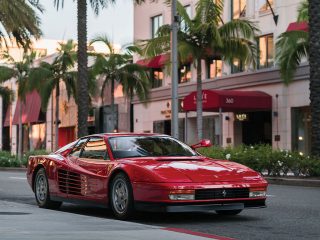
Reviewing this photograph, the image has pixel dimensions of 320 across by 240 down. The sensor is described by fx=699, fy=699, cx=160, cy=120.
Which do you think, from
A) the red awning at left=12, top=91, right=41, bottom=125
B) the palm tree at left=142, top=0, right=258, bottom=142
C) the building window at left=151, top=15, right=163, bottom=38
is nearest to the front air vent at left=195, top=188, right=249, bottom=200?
the palm tree at left=142, top=0, right=258, bottom=142

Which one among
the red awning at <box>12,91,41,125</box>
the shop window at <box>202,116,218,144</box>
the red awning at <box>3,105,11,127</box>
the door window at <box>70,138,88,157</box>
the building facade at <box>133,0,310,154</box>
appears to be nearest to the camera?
the door window at <box>70,138,88,157</box>

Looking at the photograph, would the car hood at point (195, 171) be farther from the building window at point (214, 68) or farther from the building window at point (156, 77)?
the building window at point (156, 77)

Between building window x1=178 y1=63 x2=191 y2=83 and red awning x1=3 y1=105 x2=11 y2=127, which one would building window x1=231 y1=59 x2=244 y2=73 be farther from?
red awning x1=3 y1=105 x2=11 y2=127

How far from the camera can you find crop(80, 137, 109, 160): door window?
11.3m

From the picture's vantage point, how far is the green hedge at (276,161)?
21016 mm

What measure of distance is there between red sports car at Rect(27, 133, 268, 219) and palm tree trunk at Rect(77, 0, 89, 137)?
53.3 ft

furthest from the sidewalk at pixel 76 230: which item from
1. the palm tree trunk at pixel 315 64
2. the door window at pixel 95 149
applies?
the palm tree trunk at pixel 315 64

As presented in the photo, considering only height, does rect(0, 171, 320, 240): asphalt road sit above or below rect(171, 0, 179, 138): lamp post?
below

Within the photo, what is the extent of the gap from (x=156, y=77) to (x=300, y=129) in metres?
13.8

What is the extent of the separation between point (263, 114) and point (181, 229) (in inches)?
1121

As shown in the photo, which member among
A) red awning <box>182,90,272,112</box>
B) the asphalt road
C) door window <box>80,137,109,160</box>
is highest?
red awning <box>182,90,272,112</box>

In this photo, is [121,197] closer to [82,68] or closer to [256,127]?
[82,68]

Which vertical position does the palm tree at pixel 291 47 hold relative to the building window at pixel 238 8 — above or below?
below

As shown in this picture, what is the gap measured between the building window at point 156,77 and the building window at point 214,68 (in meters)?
5.99
